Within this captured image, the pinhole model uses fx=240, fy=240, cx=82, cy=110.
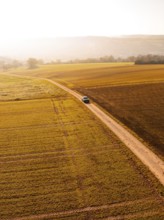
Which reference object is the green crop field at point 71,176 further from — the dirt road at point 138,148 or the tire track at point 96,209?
the dirt road at point 138,148

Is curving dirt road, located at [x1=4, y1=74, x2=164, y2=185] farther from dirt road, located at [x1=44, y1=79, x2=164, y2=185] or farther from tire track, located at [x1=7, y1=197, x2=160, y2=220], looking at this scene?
tire track, located at [x1=7, y1=197, x2=160, y2=220]

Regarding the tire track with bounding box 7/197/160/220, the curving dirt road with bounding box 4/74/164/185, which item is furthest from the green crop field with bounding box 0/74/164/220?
the curving dirt road with bounding box 4/74/164/185

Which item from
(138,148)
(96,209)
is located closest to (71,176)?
(96,209)

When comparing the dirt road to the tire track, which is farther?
the dirt road

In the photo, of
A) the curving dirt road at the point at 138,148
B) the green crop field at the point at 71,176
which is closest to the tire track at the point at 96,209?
the green crop field at the point at 71,176

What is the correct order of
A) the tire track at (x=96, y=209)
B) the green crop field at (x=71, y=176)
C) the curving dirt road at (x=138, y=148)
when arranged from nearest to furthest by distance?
1. the tire track at (x=96, y=209)
2. the green crop field at (x=71, y=176)
3. the curving dirt road at (x=138, y=148)

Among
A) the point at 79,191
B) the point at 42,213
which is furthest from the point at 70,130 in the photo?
the point at 42,213

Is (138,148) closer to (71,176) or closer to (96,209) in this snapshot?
(71,176)

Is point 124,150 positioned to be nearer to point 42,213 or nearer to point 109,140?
point 109,140
